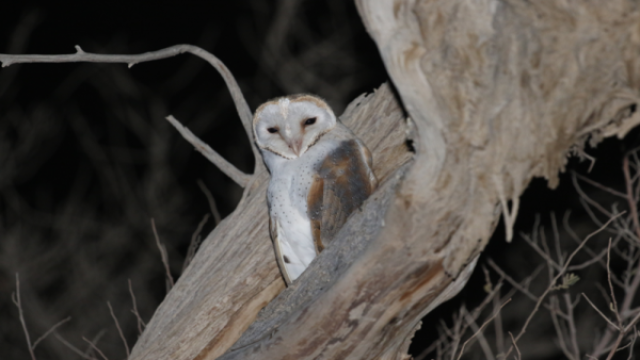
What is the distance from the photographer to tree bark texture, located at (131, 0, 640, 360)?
1.60m

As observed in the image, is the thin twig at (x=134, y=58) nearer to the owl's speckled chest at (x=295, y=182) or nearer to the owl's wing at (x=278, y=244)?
the owl's speckled chest at (x=295, y=182)

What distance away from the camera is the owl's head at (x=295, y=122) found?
2836mm

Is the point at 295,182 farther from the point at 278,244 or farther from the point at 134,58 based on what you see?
the point at 134,58

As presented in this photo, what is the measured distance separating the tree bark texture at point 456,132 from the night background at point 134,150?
5.01m

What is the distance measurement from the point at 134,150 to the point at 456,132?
24.7 ft

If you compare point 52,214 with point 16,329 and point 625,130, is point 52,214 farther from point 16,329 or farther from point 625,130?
point 625,130

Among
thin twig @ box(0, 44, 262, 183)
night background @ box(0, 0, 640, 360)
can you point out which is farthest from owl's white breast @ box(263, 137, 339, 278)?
night background @ box(0, 0, 640, 360)

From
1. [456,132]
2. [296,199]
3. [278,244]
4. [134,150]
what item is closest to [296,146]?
[296,199]

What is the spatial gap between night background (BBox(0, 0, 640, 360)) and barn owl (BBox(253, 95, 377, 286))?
4.35m

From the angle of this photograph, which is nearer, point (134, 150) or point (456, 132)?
point (456, 132)

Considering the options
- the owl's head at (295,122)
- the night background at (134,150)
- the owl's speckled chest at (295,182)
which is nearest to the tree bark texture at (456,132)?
the owl's speckled chest at (295,182)

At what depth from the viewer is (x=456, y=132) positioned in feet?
5.49

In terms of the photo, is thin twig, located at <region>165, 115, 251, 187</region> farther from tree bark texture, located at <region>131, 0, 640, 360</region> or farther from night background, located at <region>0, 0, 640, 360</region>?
night background, located at <region>0, 0, 640, 360</region>

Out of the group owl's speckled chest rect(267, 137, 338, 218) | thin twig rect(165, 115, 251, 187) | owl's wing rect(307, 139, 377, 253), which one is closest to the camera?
owl's wing rect(307, 139, 377, 253)
